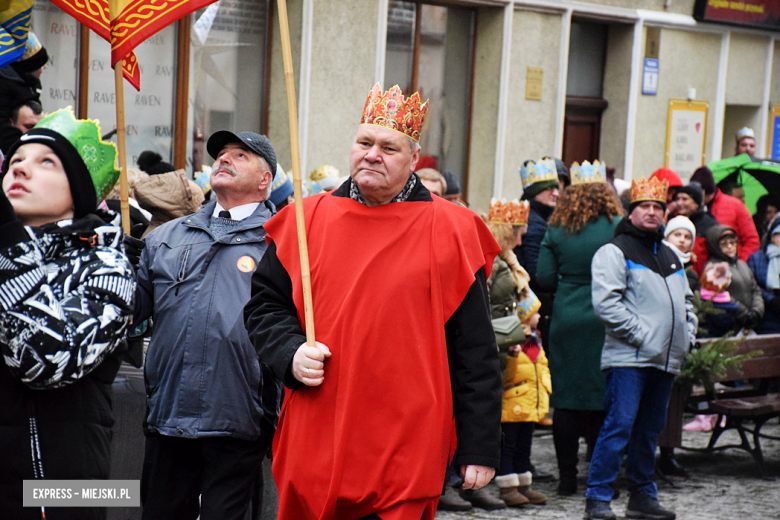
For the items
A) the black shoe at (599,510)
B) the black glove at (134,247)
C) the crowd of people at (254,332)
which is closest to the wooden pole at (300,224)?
the crowd of people at (254,332)

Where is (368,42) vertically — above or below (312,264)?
above

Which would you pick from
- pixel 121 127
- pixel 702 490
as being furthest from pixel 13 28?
pixel 702 490

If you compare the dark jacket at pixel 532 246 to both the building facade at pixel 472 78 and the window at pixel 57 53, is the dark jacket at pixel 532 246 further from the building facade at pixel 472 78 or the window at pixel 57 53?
the window at pixel 57 53

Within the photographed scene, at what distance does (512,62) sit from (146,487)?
360 inches

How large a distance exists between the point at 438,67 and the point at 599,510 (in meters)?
7.30

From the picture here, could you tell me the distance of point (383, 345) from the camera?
3.41m

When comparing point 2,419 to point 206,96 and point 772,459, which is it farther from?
point 206,96

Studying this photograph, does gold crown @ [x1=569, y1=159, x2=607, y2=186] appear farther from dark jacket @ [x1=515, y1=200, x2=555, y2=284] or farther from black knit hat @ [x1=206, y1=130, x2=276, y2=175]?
black knit hat @ [x1=206, y1=130, x2=276, y2=175]

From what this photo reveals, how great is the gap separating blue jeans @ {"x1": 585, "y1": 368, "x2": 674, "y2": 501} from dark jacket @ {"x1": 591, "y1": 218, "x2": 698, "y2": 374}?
112 millimetres

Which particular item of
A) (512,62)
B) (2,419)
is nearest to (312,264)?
(2,419)

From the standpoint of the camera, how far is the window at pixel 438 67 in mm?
11984

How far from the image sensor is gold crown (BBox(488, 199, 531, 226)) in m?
6.95

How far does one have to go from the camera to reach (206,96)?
35.0 ft

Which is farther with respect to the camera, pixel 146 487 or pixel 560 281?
pixel 560 281
